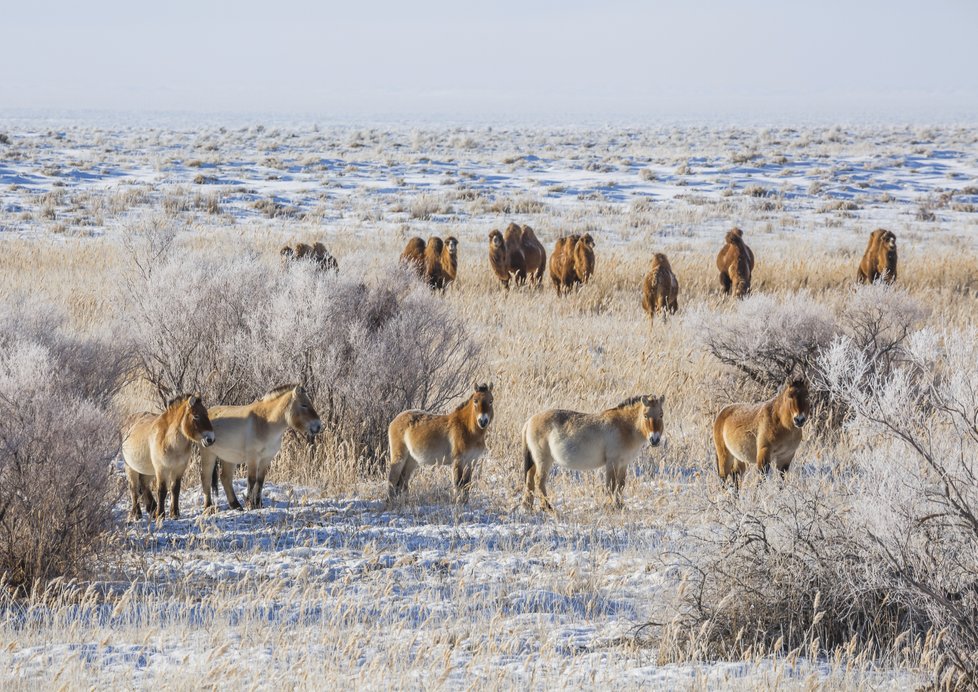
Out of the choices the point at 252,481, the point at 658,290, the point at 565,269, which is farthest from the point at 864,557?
the point at 565,269

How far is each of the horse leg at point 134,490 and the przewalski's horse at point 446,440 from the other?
1601 millimetres

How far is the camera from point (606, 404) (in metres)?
10.0

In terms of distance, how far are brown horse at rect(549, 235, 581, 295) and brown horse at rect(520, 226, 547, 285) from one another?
0.41 meters

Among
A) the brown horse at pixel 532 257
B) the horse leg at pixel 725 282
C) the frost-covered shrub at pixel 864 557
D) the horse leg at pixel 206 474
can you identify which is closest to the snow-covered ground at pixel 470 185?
the brown horse at pixel 532 257

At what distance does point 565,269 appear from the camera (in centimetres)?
Result: 1659

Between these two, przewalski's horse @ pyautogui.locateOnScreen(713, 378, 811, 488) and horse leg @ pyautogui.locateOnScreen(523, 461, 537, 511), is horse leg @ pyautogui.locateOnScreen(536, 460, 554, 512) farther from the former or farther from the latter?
przewalski's horse @ pyautogui.locateOnScreen(713, 378, 811, 488)

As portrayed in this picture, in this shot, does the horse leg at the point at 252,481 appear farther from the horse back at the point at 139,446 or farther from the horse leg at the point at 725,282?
the horse leg at the point at 725,282

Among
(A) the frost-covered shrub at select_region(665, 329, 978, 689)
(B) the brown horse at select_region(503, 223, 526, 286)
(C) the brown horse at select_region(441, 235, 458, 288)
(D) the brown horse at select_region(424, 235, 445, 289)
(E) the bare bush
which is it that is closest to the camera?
(E) the bare bush

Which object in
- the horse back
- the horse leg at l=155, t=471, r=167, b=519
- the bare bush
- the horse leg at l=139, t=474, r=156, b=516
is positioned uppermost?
the bare bush

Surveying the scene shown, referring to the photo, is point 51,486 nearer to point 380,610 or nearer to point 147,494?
point 147,494

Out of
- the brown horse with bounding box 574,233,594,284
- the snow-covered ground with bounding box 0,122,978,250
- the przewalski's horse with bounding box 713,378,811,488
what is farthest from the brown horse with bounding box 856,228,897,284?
the przewalski's horse with bounding box 713,378,811,488

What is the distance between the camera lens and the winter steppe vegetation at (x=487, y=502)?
453 cm

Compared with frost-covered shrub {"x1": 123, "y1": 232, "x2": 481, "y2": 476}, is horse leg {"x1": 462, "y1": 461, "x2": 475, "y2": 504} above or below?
below

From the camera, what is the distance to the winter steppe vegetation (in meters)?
4.53
